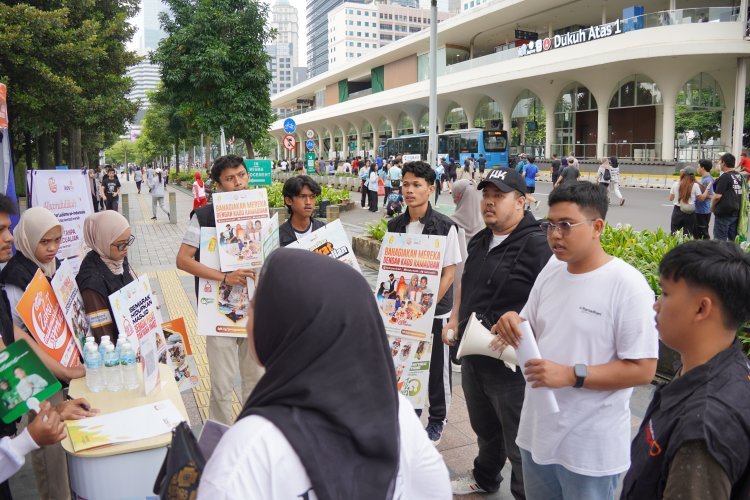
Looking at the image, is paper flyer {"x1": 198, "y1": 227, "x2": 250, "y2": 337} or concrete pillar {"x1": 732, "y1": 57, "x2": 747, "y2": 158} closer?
paper flyer {"x1": 198, "y1": 227, "x2": 250, "y2": 337}

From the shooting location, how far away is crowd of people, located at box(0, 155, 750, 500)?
1213 mm

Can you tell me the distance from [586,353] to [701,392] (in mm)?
771

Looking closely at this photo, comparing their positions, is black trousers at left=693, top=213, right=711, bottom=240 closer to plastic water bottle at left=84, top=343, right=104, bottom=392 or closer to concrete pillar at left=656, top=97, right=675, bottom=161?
plastic water bottle at left=84, top=343, right=104, bottom=392

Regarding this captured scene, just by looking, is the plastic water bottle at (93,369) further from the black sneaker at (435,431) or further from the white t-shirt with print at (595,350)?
the black sneaker at (435,431)

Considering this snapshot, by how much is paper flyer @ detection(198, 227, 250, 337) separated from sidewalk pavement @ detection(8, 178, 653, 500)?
0.93m

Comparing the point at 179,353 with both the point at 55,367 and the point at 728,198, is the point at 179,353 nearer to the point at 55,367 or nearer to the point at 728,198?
the point at 55,367

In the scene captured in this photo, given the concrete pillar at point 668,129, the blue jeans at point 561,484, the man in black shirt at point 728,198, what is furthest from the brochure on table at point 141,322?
the concrete pillar at point 668,129

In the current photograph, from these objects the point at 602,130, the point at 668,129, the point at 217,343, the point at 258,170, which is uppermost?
the point at 602,130

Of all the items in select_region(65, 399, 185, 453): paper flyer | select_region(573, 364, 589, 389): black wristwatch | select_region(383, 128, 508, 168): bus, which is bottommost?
select_region(65, 399, 185, 453): paper flyer

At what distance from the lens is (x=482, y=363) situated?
9.93 ft

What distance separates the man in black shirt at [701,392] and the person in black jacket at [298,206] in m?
2.69

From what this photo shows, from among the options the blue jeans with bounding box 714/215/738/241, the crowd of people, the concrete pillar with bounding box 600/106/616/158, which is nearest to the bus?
the concrete pillar with bounding box 600/106/616/158

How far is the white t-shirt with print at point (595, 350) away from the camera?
2137mm

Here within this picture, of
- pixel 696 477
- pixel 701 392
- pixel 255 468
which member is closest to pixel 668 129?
pixel 701 392
